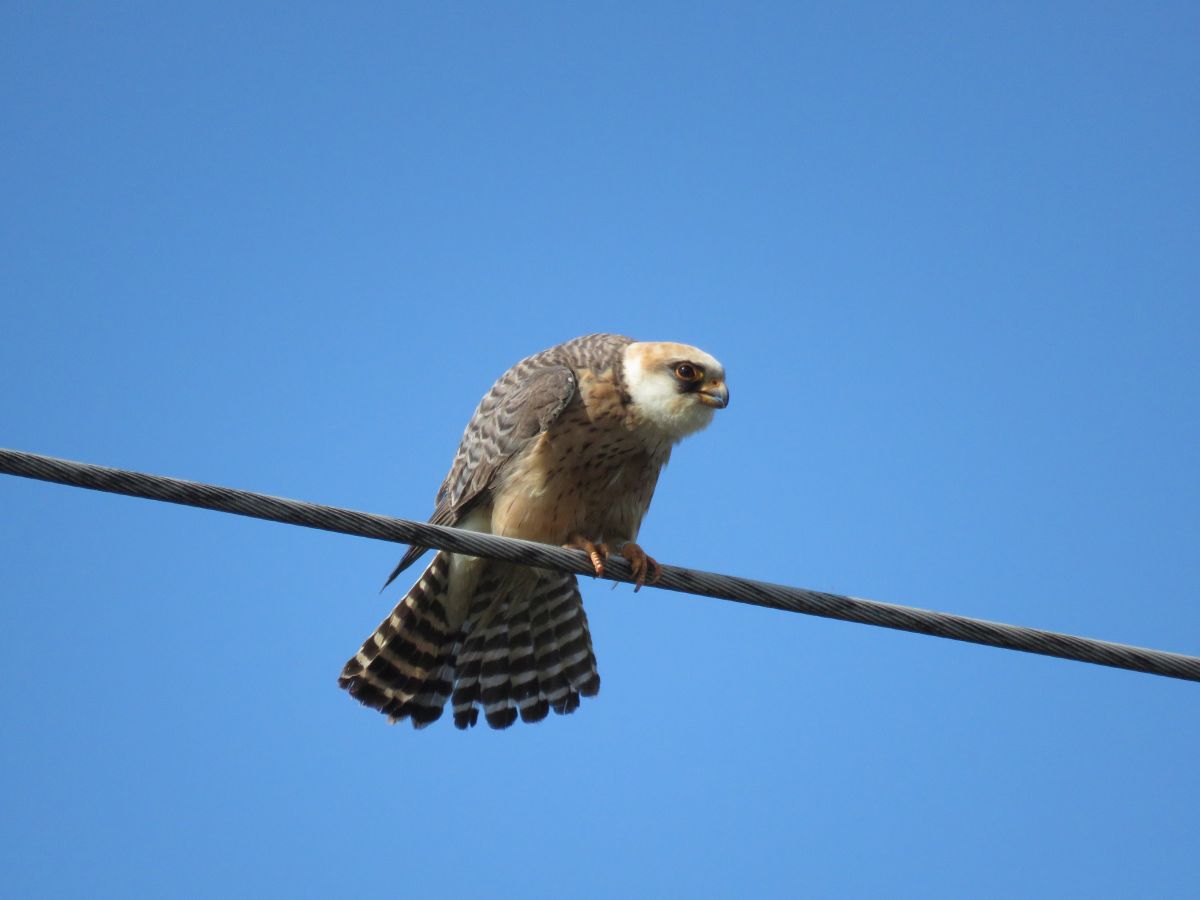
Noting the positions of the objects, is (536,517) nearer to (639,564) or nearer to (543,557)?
(639,564)

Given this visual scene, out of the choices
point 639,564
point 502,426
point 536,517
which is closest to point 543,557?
point 639,564

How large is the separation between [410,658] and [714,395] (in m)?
1.83

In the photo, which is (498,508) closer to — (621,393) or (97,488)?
(621,393)

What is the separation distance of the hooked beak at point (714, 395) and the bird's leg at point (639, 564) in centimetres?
66

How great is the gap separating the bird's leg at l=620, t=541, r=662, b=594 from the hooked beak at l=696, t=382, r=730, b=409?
0.66 metres

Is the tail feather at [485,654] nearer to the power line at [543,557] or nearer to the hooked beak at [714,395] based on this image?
the hooked beak at [714,395]

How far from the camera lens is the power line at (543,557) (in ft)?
9.20

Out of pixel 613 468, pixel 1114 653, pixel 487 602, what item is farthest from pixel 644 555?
pixel 1114 653

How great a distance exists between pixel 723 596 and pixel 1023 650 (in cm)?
81

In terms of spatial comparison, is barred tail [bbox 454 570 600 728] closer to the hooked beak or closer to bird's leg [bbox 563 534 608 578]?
bird's leg [bbox 563 534 608 578]

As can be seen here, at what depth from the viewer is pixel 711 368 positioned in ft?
16.0

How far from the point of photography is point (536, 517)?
4891 mm

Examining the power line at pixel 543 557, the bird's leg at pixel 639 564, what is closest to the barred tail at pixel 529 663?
the bird's leg at pixel 639 564

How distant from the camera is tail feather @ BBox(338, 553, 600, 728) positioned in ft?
17.5
